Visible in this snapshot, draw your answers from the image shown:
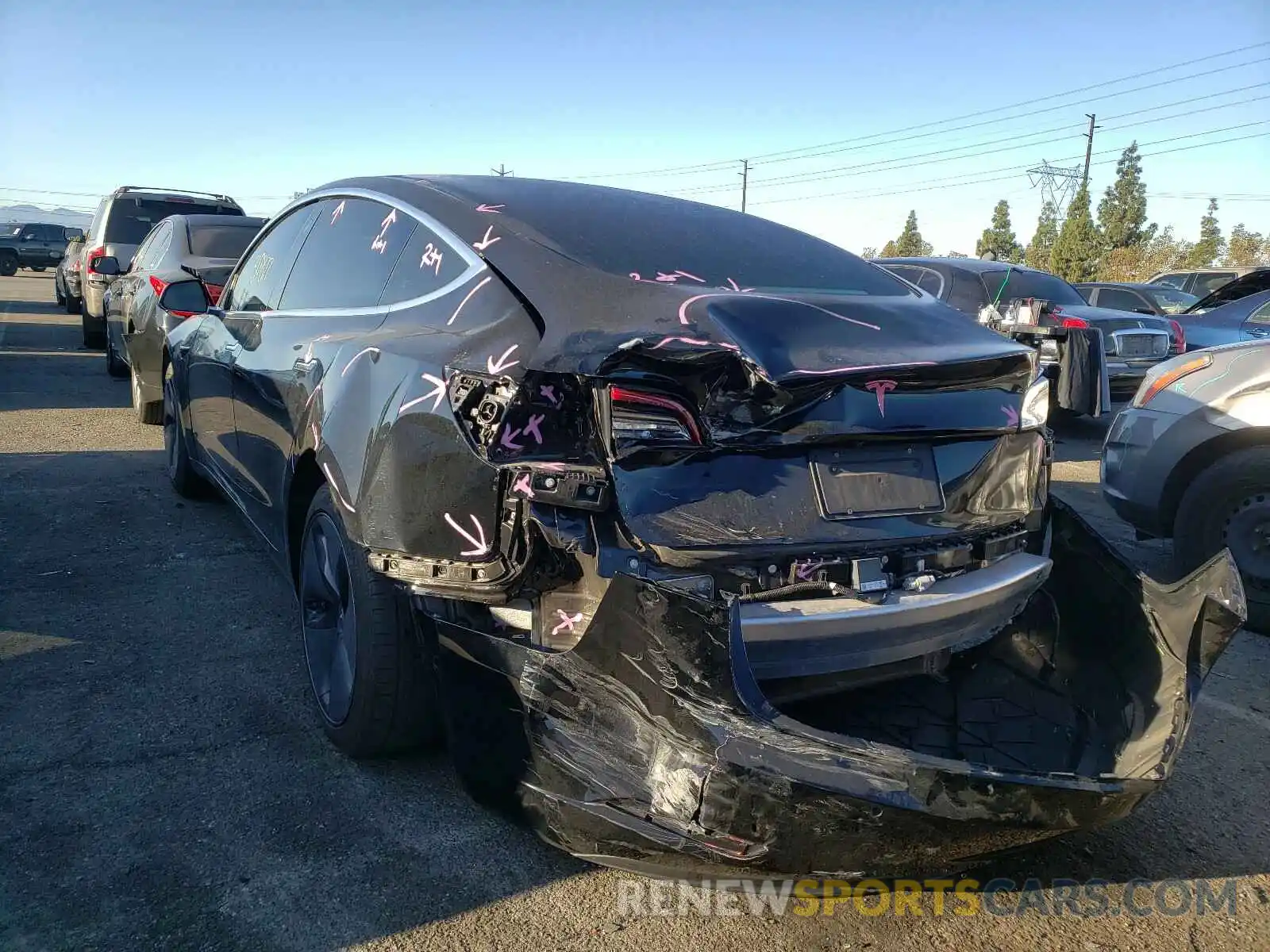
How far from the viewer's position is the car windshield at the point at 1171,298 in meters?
15.5

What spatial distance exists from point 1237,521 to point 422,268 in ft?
12.5

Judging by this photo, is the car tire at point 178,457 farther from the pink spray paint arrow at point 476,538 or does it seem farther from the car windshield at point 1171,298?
the car windshield at point 1171,298

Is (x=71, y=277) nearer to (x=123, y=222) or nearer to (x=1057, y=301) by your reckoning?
(x=123, y=222)

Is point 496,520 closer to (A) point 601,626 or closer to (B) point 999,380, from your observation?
(A) point 601,626

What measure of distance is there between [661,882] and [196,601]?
2634 millimetres

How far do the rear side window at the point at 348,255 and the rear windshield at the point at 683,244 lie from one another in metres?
0.38

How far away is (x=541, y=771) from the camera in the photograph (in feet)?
7.13

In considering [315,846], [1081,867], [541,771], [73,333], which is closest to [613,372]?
[541,771]

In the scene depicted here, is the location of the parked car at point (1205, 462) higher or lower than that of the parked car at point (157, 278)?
lower

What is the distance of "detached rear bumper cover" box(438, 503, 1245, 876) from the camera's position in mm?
1831

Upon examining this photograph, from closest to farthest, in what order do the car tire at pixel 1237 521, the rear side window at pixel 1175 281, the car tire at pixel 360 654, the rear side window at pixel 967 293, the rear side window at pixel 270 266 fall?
1. the car tire at pixel 360 654
2. the rear side window at pixel 270 266
3. the car tire at pixel 1237 521
4. the rear side window at pixel 967 293
5. the rear side window at pixel 1175 281

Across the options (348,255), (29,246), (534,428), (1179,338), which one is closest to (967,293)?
(1179,338)

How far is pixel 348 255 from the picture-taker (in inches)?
136

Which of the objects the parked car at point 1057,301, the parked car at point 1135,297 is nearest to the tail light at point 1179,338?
the parked car at point 1057,301
